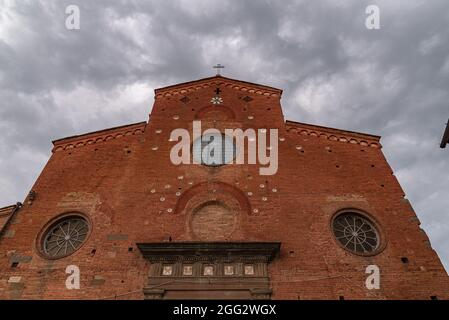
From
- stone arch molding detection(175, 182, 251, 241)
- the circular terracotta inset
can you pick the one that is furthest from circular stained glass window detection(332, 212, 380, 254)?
the circular terracotta inset

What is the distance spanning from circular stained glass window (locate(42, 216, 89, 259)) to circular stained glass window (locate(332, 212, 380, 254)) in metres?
8.06

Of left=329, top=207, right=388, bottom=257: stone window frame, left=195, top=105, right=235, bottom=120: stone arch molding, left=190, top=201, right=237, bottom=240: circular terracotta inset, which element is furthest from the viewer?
left=195, top=105, right=235, bottom=120: stone arch molding

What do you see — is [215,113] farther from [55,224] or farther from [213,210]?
[55,224]

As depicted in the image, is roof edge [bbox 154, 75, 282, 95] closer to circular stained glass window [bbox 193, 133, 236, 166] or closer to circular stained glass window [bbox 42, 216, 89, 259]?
circular stained glass window [bbox 193, 133, 236, 166]

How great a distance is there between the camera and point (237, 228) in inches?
501

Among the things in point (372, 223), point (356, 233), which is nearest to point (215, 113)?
point (356, 233)

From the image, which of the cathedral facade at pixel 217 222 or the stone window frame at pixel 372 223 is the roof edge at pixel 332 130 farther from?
the stone window frame at pixel 372 223

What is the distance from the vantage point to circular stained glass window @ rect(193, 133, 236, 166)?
582 inches

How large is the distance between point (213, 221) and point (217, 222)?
0.45 ft

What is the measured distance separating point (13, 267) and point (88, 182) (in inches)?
141

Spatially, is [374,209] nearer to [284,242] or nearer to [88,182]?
[284,242]

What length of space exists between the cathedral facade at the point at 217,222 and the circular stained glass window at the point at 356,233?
0.04m

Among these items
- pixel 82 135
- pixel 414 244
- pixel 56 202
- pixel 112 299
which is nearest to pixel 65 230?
pixel 56 202

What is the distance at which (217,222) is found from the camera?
13.0 m
